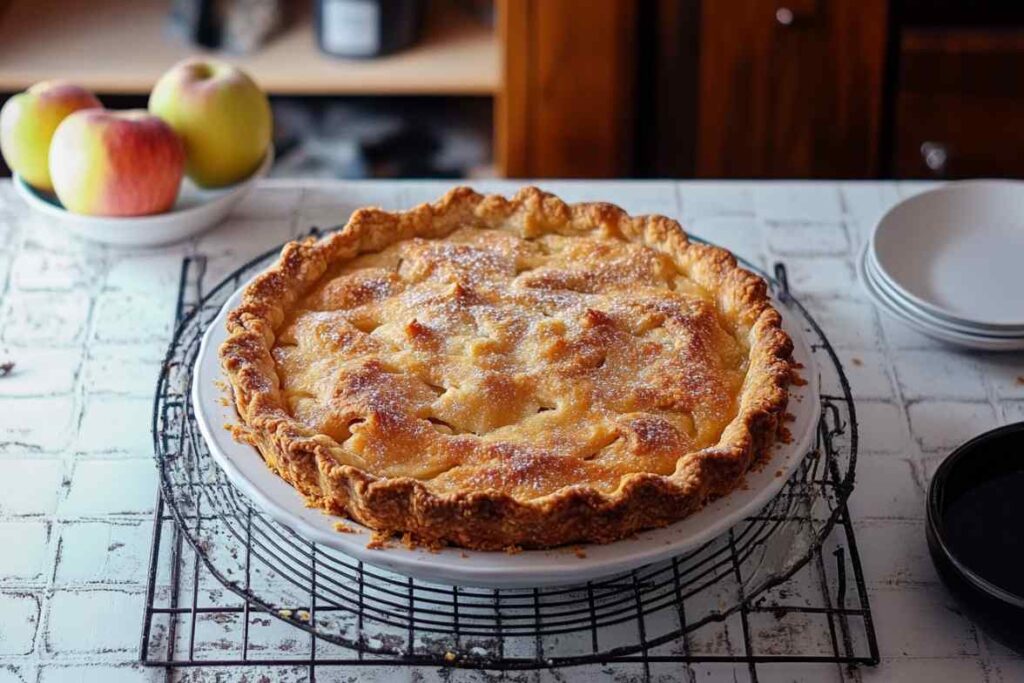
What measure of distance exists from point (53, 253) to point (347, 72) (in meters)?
1.03

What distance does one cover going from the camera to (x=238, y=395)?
4.75ft

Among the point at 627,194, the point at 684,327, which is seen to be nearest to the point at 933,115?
the point at 627,194

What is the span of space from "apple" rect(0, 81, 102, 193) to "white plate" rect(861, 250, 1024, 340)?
1.22 metres

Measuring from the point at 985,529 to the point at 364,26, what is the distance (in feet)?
6.24

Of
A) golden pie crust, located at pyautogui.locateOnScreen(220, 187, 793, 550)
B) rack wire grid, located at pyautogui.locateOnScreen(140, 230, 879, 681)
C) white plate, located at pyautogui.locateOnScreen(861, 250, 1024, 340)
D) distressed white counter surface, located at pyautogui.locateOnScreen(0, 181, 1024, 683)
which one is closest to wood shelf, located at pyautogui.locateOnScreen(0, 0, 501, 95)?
distressed white counter surface, located at pyautogui.locateOnScreen(0, 181, 1024, 683)

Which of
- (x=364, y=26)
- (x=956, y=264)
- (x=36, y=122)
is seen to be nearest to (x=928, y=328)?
(x=956, y=264)

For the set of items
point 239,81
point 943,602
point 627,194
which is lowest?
point 943,602

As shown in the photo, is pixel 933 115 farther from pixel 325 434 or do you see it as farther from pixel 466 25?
pixel 325 434

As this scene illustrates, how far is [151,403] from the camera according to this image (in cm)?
170

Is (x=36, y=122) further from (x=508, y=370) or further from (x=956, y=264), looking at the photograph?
(x=956, y=264)

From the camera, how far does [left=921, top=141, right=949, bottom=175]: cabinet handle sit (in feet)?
9.27

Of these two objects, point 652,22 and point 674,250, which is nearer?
point 674,250

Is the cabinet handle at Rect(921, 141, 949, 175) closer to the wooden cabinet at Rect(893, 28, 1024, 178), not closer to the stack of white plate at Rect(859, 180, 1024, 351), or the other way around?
the wooden cabinet at Rect(893, 28, 1024, 178)

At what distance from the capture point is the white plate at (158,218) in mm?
1926
